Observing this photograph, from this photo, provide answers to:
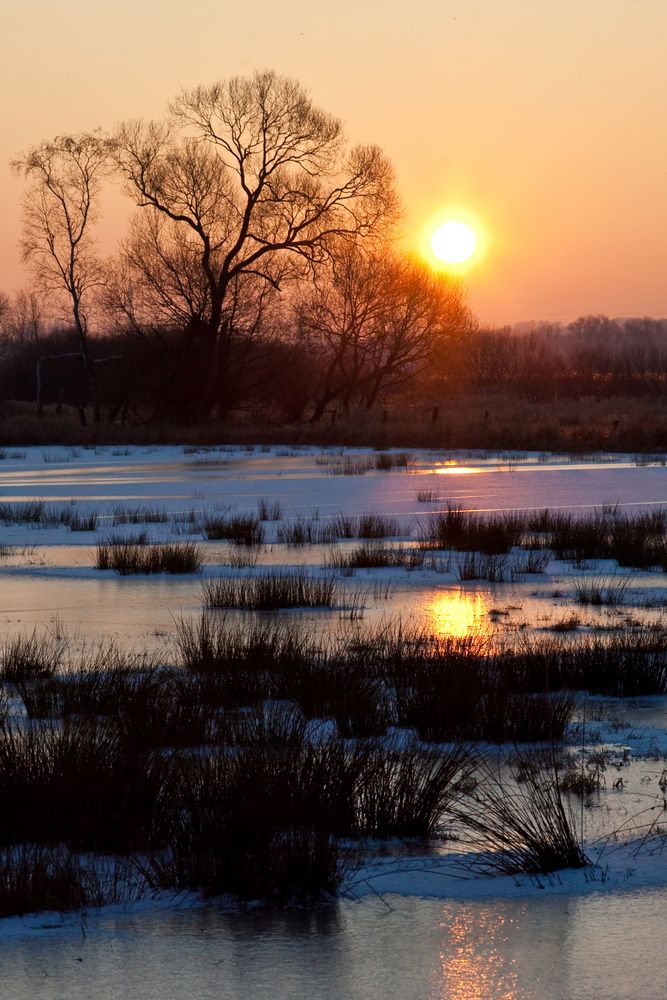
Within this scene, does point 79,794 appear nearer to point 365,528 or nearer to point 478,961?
point 478,961

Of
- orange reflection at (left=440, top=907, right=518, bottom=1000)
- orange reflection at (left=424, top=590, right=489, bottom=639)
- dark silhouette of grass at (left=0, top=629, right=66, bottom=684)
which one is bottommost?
orange reflection at (left=440, top=907, right=518, bottom=1000)

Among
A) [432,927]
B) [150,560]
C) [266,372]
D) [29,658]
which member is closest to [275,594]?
[150,560]

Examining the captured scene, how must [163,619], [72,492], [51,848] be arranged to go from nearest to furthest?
[51,848] → [163,619] → [72,492]

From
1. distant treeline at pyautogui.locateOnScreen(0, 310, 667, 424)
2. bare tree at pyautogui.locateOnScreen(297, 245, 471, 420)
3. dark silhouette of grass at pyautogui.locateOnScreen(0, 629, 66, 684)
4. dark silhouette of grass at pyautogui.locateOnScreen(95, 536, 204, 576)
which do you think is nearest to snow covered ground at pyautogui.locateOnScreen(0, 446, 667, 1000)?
dark silhouette of grass at pyautogui.locateOnScreen(0, 629, 66, 684)

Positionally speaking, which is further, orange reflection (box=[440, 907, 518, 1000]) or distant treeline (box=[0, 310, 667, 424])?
distant treeline (box=[0, 310, 667, 424])

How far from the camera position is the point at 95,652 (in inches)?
340

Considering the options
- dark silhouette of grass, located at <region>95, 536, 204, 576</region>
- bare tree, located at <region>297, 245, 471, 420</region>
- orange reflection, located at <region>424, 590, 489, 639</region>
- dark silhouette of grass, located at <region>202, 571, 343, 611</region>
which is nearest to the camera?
orange reflection, located at <region>424, 590, 489, 639</region>

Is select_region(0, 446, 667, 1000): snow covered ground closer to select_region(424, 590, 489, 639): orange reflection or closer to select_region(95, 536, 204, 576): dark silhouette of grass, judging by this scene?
select_region(424, 590, 489, 639): orange reflection

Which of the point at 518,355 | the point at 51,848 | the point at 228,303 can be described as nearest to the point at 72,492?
the point at 51,848

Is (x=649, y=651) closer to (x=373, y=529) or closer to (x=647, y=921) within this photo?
(x=647, y=921)

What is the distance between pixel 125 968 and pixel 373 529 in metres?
13.2

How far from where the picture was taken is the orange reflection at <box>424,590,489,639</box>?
31.6 ft

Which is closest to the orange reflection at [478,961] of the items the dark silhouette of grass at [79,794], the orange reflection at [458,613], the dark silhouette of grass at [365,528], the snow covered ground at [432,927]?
the snow covered ground at [432,927]

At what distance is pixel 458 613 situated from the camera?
10.6 metres
